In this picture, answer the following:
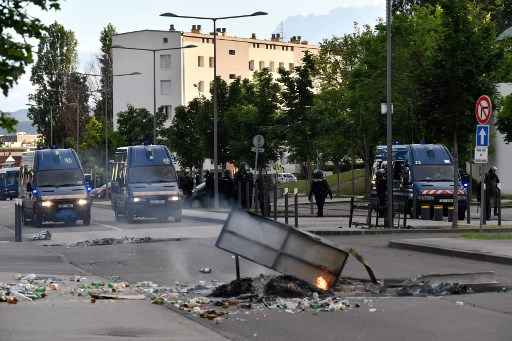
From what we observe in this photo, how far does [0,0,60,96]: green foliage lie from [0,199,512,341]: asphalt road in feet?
8.78

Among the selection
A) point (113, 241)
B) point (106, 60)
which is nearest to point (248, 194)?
point (113, 241)

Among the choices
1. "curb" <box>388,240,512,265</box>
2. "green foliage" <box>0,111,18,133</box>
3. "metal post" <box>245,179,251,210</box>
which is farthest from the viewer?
"metal post" <box>245,179,251,210</box>

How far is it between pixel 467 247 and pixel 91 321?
11758 mm

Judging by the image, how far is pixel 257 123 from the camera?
60.4m

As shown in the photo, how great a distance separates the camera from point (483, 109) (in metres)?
27.5

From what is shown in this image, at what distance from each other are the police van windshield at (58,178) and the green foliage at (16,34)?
1202 inches

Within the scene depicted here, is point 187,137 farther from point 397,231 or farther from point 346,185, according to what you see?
point 397,231

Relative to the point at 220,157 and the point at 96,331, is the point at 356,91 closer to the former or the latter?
the point at 220,157

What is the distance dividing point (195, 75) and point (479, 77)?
3956 inches

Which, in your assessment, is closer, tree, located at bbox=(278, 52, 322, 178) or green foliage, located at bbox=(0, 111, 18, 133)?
A: green foliage, located at bbox=(0, 111, 18, 133)

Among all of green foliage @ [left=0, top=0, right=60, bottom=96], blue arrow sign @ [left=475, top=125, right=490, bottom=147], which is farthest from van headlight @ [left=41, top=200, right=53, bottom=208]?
green foliage @ [left=0, top=0, right=60, bottom=96]

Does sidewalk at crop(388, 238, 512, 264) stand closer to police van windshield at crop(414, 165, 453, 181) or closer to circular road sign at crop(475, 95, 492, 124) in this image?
circular road sign at crop(475, 95, 492, 124)

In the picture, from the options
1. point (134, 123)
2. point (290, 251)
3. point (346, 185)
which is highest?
point (134, 123)

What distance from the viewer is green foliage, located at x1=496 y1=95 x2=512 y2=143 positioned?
40.4 m
